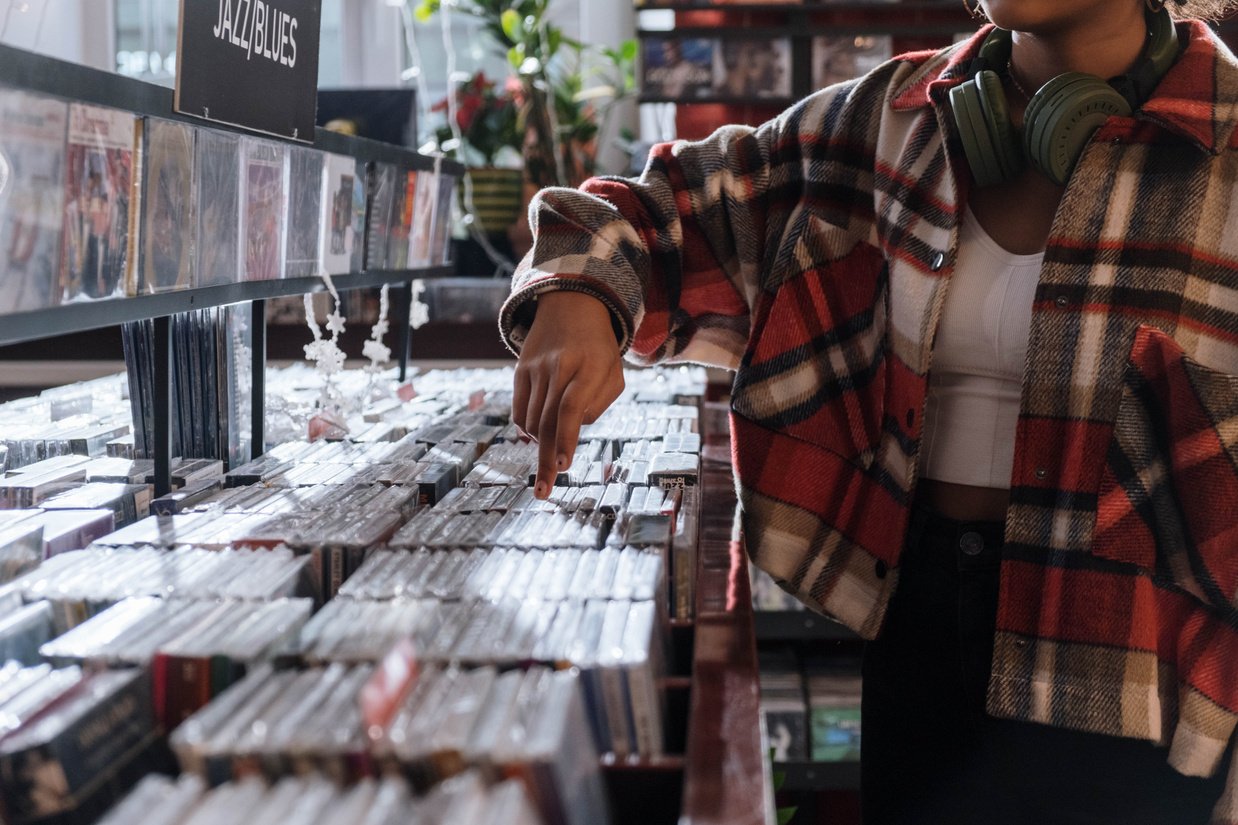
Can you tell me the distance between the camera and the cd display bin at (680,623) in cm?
74

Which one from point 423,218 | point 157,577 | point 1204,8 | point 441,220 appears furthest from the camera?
point 441,220

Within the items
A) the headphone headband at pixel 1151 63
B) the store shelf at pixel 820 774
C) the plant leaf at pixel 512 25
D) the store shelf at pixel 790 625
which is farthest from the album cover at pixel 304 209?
the plant leaf at pixel 512 25

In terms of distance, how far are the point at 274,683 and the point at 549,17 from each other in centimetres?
385

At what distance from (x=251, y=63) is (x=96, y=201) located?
0.36m

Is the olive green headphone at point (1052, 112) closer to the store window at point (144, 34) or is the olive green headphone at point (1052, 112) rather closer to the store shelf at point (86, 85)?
the store shelf at point (86, 85)

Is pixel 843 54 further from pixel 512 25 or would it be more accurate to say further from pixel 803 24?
pixel 512 25

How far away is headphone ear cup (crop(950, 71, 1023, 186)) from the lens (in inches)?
46.5

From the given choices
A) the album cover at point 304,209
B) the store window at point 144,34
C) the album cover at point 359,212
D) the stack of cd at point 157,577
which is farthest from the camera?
the store window at point 144,34

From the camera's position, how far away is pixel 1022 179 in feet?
4.11

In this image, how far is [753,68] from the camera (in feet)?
11.4

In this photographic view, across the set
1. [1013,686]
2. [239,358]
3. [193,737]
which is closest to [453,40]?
[239,358]

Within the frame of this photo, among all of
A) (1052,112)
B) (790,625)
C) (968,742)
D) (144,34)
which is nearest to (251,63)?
(1052,112)

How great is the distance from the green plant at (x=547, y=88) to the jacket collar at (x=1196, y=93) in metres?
2.48

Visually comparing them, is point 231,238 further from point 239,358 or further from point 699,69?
point 699,69
